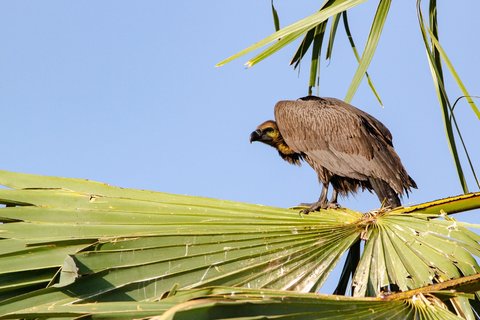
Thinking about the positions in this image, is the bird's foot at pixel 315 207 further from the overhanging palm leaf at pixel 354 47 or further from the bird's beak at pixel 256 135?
the bird's beak at pixel 256 135

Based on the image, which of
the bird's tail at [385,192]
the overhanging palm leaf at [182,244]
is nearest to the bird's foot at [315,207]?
the overhanging palm leaf at [182,244]

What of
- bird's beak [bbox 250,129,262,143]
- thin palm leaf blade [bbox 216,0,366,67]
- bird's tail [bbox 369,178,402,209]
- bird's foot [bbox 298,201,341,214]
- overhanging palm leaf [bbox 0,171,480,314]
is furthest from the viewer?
bird's beak [bbox 250,129,262,143]

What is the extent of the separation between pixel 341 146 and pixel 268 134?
1.23m

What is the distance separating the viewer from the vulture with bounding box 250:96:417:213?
672 cm

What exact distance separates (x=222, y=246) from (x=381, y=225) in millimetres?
794

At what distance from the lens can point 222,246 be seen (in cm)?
379

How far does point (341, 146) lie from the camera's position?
7.49m

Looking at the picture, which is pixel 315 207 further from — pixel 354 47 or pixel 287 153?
pixel 287 153

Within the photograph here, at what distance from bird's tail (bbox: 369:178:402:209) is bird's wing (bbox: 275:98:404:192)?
53 mm

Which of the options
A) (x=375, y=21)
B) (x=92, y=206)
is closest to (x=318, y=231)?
(x=92, y=206)

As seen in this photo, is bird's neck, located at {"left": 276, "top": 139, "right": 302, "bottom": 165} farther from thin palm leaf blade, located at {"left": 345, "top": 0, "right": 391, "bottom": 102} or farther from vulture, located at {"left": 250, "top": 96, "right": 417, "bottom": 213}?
thin palm leaf blade, located at {"left": 345, "top": 0, "right": 391, "bottom": 102}

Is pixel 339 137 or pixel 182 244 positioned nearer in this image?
pixel 182 244

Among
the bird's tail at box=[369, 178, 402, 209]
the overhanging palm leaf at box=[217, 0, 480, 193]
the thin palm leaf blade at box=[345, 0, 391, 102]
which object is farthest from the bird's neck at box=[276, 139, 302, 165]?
the thin palm leaf blade at box=[345, 0, 391, 102]

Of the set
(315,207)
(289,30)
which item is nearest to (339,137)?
(315,207)
